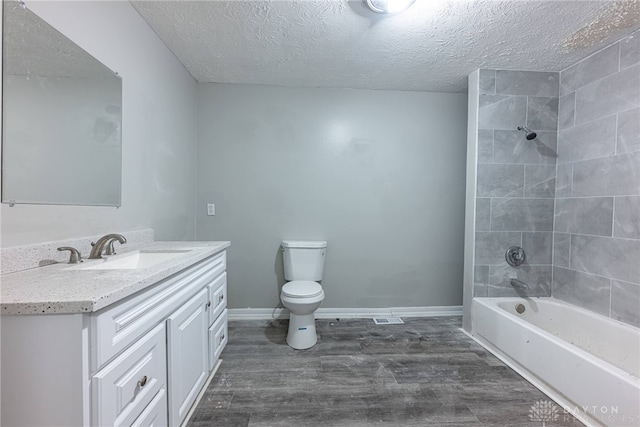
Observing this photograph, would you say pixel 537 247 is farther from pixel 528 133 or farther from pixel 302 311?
pixel 302 311

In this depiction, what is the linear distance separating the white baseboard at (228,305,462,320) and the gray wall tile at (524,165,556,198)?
4.21 ft


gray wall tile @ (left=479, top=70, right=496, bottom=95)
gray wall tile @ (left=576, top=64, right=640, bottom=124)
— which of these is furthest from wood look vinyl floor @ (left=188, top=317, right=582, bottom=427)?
gray wall tile @ (left=479, top=70, right=496, bottom=95)

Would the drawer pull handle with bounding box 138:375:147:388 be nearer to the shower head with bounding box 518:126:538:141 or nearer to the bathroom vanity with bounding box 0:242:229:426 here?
the bathroom vanity with bounding box 0:242:229:426

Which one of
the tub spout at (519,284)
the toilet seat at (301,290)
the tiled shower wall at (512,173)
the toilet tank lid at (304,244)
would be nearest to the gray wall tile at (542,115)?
the tiled shower wall at (512,173)

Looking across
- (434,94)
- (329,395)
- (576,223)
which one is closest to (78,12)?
(329,395)

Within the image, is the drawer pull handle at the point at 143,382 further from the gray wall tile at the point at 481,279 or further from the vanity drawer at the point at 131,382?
the gray wall tile at the point at 481,279

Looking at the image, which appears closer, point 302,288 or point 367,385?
point 367,385

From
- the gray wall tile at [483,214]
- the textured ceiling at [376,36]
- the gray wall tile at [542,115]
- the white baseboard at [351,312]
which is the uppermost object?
the textured ceiling at [376,36]

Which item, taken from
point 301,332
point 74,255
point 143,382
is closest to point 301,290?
point 301,332

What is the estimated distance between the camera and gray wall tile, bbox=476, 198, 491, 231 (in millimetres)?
2047

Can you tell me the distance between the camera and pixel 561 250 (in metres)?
2.03

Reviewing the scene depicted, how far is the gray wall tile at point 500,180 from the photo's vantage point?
2.04 m

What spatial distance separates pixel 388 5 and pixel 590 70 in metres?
1.70

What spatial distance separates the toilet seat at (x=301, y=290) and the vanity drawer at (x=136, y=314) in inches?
28.1
